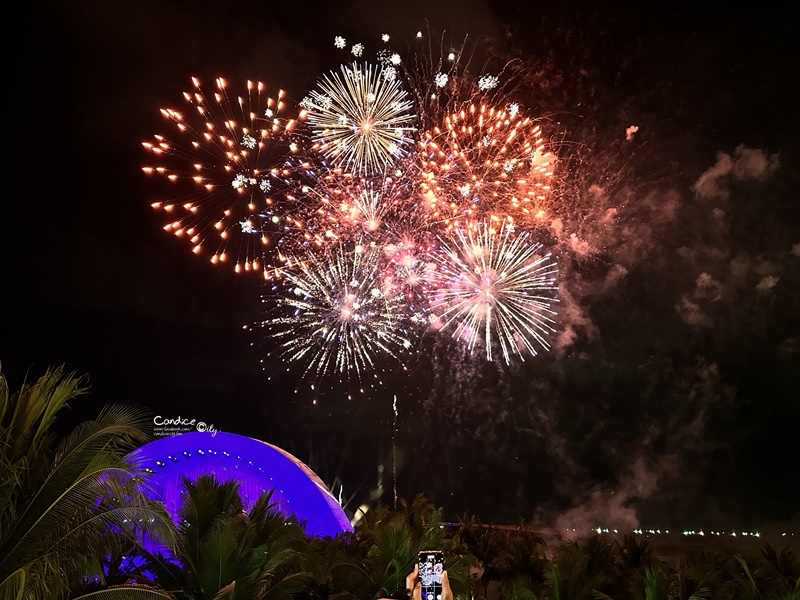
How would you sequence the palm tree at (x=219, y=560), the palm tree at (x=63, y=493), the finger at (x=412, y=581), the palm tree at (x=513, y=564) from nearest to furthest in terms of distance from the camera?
the palm tree at (x=63, y=493), the finger at (x=412, y=581), the palm tree at (x=219, y=560), the palm tree at (x=513, y=564)

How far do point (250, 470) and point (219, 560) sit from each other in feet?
48.2

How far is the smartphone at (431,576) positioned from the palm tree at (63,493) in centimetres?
341

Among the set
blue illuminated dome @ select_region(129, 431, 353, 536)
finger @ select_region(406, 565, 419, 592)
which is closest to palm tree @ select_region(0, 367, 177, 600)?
finger @ select_region(406, 565, 419, 592)

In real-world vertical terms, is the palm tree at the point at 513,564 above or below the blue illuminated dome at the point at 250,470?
below

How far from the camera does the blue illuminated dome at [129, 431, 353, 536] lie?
24859 millimetres

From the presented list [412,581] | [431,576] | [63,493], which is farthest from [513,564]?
[63,493]

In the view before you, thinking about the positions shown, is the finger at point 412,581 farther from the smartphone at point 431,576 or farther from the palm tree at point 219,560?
the palm tree at point 219,560

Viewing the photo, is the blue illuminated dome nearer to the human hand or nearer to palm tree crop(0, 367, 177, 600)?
the human hand

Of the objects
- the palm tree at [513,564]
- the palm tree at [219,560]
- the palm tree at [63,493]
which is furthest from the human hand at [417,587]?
the palm tree at [513,564]

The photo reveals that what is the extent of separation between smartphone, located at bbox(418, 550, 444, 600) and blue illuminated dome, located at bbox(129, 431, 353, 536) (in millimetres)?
16797

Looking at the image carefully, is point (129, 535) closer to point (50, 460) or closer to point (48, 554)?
point (48, 554)

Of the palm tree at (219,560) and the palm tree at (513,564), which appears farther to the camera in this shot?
the palm tree at (513,564)

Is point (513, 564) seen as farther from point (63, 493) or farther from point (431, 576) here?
point (63, 493)

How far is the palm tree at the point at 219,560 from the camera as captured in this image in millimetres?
11320
